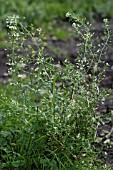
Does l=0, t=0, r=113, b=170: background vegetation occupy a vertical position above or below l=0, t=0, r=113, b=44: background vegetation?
below

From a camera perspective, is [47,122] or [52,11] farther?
[52,11]

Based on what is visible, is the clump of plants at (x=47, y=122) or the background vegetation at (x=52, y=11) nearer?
the clump of plants at (x=47, y=122)

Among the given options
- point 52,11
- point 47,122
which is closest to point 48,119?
point 47,122

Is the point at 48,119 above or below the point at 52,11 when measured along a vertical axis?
below

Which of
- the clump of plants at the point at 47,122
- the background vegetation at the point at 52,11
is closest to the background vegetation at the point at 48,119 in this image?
the clump of plants at the point at 47,122

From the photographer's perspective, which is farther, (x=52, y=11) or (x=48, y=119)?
(x=52, y=11)

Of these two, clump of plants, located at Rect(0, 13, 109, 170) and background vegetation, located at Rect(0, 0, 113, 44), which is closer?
clump of plants, located at Rect(0, 13, 109, 170)

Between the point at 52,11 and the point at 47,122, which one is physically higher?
the point at 52,11

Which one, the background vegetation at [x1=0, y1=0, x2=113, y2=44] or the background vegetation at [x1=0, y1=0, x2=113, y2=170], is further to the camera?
the background vegetation at [x1=0, y1=0, x2=113, y2=44]

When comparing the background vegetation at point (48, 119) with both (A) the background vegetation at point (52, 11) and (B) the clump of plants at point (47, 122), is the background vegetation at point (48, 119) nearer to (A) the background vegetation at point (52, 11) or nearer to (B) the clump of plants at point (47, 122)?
(B) the clump of plants at point (47, 122)

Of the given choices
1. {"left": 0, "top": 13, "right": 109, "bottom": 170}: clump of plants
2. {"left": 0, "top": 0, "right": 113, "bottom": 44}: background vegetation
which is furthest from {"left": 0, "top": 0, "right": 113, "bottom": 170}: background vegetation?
{"left": 0, "top": 0, "right": 113, "bottom": 44}: background vegetation

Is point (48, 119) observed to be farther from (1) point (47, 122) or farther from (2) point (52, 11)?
(2) point (52, 11)

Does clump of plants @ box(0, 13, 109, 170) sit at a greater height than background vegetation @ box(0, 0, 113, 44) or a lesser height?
lesser

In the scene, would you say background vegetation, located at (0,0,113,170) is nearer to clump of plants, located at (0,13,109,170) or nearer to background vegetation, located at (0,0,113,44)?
clump of plants, located at (0,13,109,170)
